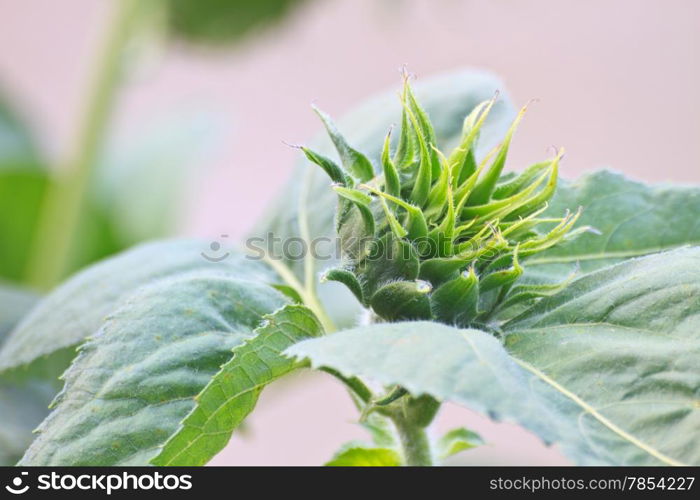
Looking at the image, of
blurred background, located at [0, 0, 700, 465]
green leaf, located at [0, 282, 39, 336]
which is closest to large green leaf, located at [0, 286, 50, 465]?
green leaf, located at [0, 282, 39, 336]

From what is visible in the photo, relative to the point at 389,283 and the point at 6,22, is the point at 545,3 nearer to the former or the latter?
the point at 6,22

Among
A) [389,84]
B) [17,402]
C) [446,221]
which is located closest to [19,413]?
[17,402]

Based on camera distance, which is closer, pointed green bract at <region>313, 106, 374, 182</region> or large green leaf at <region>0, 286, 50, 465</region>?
pointed green bract at <region>313, 106, 374, 182</region>

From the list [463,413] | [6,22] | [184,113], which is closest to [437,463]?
[184,113]

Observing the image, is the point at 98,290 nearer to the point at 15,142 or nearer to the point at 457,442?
the point at 457,442

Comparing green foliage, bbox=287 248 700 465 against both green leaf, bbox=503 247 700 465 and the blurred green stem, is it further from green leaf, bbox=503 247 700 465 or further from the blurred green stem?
the blurred green stem

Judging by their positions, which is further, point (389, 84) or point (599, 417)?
point (389, 84)

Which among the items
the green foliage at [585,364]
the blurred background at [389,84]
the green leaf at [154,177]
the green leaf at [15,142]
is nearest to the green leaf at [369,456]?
the green foliage at [585,364]

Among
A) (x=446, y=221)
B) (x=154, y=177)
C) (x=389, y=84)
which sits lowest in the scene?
(x=446, y=221)
